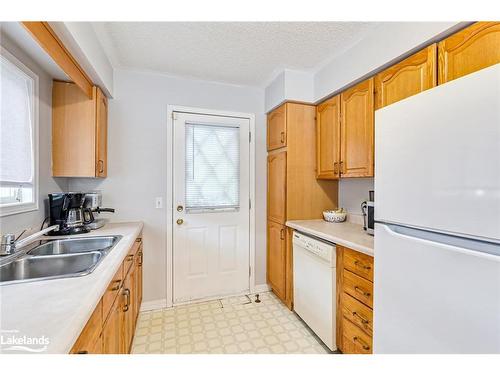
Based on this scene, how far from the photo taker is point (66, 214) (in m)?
1.74

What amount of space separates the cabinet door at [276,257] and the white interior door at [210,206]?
0.83ft

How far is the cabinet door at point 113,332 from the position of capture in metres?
1.03

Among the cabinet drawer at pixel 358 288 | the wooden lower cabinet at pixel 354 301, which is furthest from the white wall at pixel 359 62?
the cabinet drawer at pixel 358 288

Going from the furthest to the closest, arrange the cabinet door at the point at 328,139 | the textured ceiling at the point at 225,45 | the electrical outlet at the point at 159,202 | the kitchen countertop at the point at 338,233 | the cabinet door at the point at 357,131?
the electrical outlet at the point at 159,202, the cabinet door at the point at 328,139, the cabinet door at the point at 357,131, the textured ceiling at the point at 225,45, the kitchen countertop at the point at 338,233

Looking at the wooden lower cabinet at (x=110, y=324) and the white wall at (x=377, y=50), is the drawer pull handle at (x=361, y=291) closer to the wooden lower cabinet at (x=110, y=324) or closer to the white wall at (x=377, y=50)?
the wooden lower cabinet at (x=110, y=324)

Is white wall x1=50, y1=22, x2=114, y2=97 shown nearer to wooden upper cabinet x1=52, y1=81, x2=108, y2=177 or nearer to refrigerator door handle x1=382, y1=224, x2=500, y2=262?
wooden upper cabinet x1=52, y1=81, x2=108, y2=177

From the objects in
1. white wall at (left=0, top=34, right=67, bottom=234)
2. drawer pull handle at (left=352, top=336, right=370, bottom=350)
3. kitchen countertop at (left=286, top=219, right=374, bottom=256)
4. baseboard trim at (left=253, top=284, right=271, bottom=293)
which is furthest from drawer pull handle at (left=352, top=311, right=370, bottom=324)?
white wall at (left=0, top=34, right=67, bottom=234)

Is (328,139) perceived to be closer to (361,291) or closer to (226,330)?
(361,291)

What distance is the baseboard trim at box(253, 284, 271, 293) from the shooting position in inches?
106

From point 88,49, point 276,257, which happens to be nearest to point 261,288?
point 276,257

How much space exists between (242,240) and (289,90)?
164 centimetres

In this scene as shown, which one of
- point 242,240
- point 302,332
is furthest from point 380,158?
point 242,240

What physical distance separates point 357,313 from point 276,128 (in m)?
1.81

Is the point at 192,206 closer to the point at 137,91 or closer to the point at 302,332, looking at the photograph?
the point at 137,91
